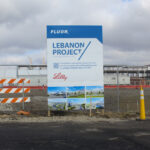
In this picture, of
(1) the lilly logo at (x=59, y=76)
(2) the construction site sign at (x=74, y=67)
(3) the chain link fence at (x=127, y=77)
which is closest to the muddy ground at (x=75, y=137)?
(2) the construction site sign at (x=74, y=67)

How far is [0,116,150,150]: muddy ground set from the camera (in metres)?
4.49

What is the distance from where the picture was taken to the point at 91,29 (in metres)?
8.99

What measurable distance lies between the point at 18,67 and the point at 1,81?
989mm

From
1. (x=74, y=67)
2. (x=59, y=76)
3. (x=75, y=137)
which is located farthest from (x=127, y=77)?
(x=75, y=137)

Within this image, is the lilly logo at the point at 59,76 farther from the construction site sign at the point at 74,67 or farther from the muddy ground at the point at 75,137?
the muddy ground at the point at 75,137

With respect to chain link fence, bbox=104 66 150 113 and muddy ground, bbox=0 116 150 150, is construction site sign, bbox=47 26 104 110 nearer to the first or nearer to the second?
chain link fence, bbox=104 66 150 113

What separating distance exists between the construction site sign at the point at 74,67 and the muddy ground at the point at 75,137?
2211 millimetres

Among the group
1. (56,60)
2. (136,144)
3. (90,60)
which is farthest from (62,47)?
(136,144)

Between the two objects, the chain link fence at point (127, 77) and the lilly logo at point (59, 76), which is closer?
the lilly logo at point (59, 76)

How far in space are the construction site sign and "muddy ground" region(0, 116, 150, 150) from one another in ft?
7.25

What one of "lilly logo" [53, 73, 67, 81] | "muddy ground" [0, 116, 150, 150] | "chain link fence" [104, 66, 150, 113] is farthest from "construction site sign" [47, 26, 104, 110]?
"muddy ground" [0, 116, 150, 150]

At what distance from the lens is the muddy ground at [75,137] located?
14.7ft

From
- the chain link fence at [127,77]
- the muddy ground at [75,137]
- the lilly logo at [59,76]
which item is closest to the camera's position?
the muddy ground at [75,137]

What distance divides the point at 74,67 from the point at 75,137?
13.5 ft
